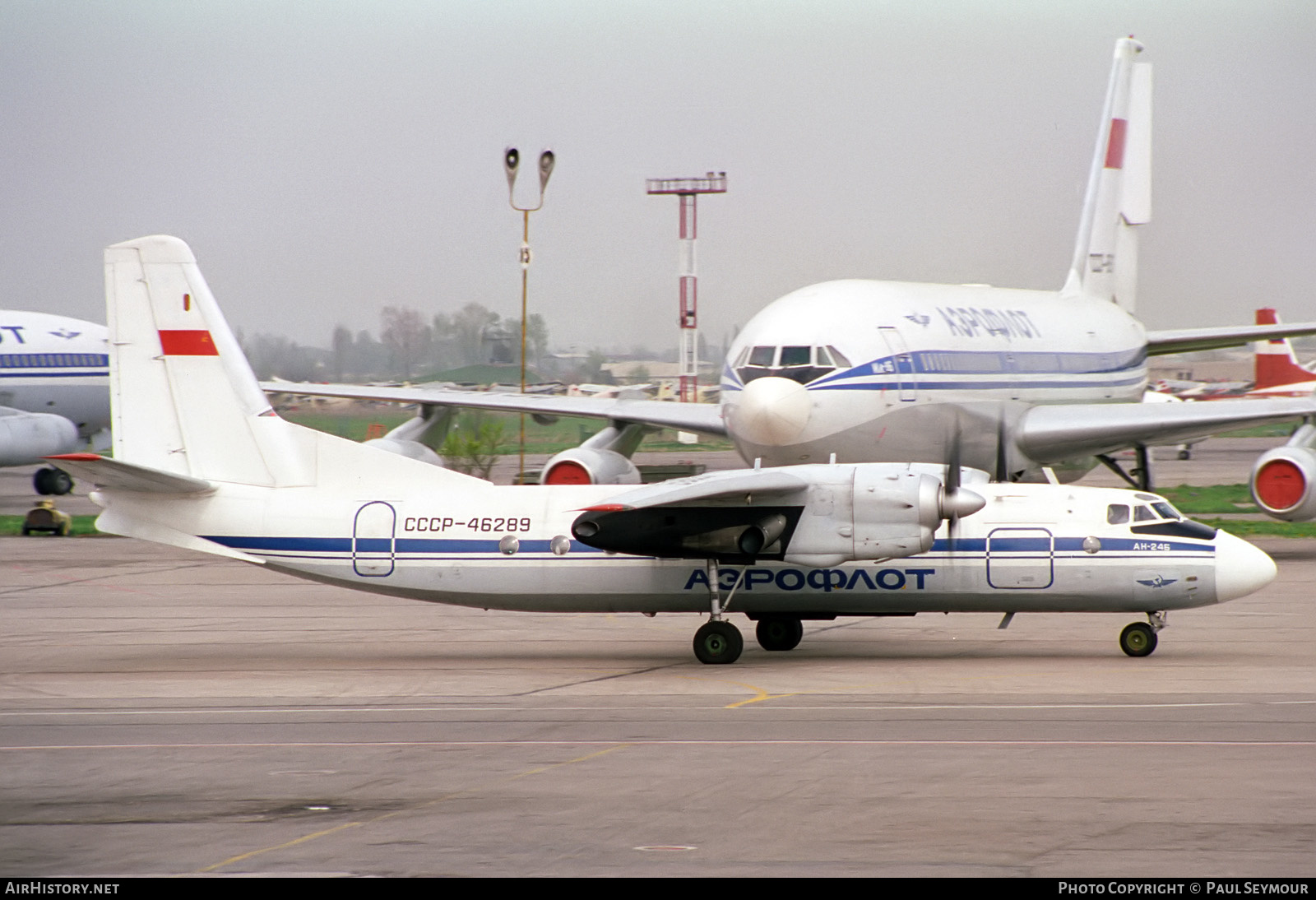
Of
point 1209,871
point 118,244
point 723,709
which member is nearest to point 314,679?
point 723,709

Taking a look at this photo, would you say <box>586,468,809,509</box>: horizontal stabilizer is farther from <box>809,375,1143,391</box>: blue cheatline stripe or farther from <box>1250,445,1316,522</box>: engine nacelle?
<box>1250,445,1316,522</box>: engine nacelle

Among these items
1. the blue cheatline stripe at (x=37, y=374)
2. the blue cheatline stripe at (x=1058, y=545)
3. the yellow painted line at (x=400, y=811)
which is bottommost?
the yellow painted line at (x=400, y=811)

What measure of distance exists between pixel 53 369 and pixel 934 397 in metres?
32.7

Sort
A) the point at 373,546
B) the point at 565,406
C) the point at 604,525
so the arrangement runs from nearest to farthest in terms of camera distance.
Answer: the point at 604,525, the point at 373,546, the point at 565,406

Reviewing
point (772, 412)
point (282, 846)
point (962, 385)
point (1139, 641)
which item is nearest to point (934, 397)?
point (962, 385)

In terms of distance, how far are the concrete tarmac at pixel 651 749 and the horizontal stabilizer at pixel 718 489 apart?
6.96ft

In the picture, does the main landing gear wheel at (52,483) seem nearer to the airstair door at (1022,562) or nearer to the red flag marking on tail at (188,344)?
the red flag marking on tail at (188,344)

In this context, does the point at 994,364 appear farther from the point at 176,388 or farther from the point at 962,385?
the point at 176,388

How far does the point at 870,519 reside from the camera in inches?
698

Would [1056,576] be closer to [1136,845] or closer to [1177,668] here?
[1177,668]

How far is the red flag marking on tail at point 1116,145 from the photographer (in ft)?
132

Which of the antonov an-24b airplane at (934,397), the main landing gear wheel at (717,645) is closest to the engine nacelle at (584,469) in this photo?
the antonov an-24b airplane at (934,397)

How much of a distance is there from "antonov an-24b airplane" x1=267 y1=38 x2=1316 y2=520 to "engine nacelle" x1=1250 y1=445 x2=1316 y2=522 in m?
0.02

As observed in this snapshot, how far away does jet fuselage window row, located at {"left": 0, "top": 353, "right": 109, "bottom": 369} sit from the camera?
157ft
